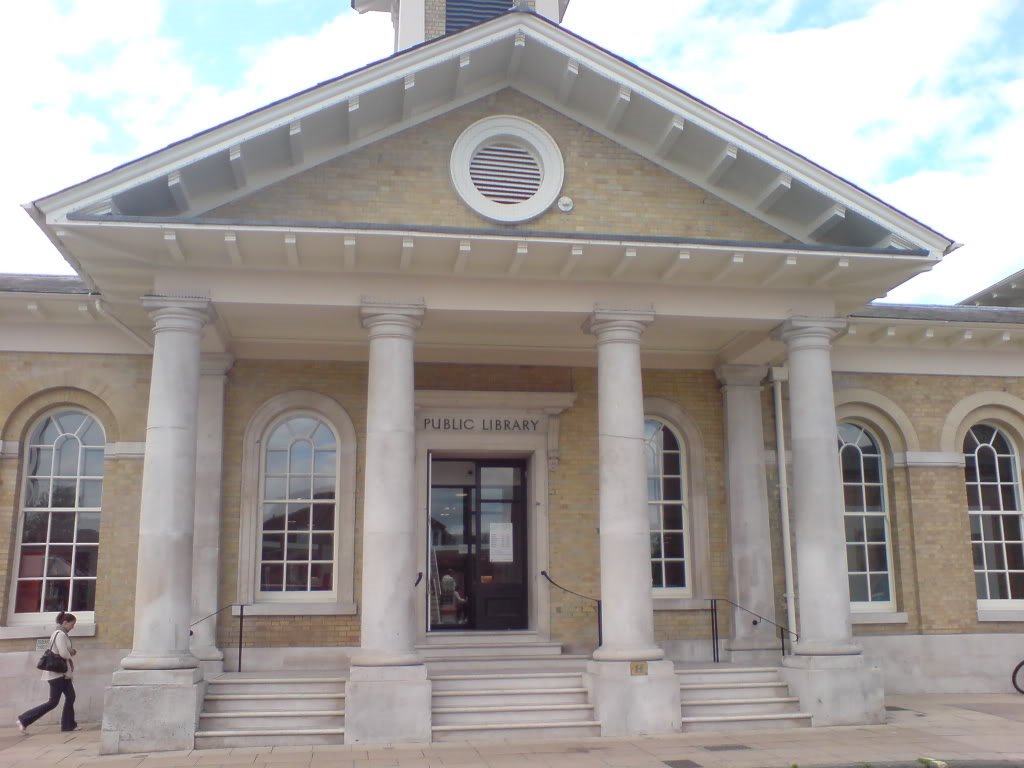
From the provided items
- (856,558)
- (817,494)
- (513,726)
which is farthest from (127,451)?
(856,558)

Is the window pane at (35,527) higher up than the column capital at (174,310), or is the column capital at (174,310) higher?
the column capital at (174,310)

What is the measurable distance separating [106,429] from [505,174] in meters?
6.76

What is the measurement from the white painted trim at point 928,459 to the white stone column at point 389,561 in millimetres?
8331

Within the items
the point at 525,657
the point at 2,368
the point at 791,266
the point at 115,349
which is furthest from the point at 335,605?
the point at 791,266

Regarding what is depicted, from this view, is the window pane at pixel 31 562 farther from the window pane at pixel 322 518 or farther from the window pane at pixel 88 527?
the window pane at pixel 322 518

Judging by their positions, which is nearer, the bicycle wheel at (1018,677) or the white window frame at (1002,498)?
the bicycle wheel at (1018,677)

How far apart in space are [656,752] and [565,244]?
5.39 m

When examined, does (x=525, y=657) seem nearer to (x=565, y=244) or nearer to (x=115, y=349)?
(x=565, y=244)

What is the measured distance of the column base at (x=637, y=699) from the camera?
11.0 metres

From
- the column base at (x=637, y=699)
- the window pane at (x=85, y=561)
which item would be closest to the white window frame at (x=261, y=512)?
the window pane at (x=85, y=561)

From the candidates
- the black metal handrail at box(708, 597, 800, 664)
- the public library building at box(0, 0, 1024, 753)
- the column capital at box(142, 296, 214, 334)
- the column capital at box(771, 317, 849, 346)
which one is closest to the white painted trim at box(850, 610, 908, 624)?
the public library building at box(0, 0, 1024, 753)

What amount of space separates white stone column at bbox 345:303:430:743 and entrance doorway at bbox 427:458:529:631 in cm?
363

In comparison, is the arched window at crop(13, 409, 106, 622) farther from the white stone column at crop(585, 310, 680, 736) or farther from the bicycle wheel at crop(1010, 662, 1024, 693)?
the bicycle wheel at crop(1010, 662, 1024, 693)

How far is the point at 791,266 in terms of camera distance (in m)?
11.7
